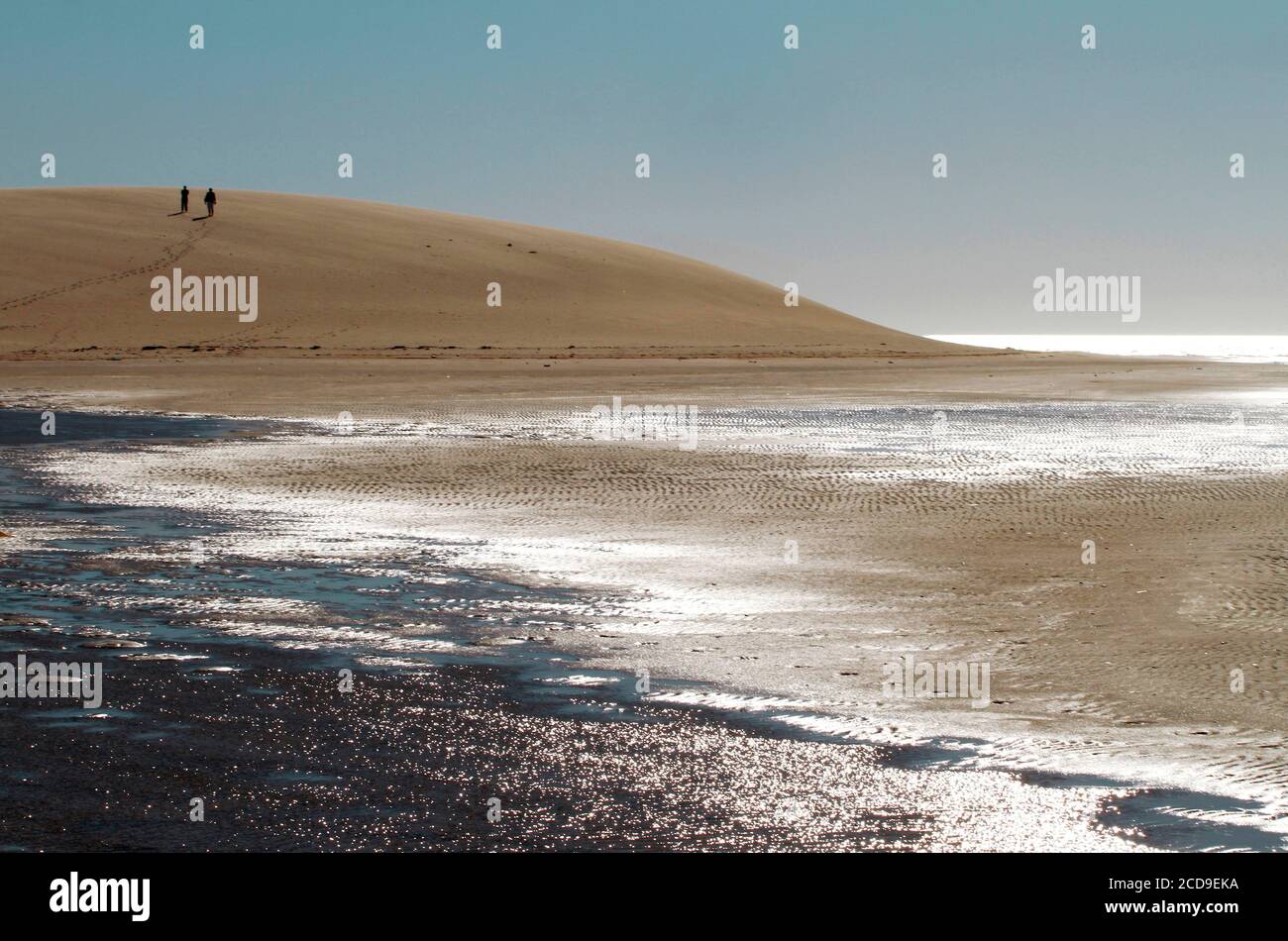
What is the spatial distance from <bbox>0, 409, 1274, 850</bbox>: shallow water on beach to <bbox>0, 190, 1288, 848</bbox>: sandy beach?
0.31m

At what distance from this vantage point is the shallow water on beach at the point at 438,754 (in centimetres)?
504

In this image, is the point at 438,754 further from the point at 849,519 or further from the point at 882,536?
the point at 849,519

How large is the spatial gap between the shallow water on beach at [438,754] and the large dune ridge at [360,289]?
36.1 m

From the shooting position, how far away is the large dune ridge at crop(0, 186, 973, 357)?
161ft

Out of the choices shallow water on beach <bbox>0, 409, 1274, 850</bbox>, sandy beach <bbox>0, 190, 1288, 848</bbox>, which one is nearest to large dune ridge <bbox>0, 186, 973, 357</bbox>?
sandy beach <bbox>0, 190, 1288, 848</bbox>

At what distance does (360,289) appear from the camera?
60.5 metres

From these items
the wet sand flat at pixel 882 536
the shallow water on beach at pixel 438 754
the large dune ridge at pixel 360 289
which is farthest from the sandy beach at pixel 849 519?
the large dune ridge at pixel 360 289

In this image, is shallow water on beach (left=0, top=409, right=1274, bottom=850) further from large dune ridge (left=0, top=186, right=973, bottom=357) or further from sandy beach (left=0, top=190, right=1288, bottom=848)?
large dune ridge (left=0, top=186, right=973, bottom=357)

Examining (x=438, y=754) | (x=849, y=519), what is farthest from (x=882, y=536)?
(x=438, y=754)

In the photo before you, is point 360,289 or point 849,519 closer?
point 849,519

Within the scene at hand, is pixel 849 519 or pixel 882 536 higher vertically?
pixel 849 519

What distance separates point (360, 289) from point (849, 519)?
164 ft

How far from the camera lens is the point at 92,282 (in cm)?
5481
